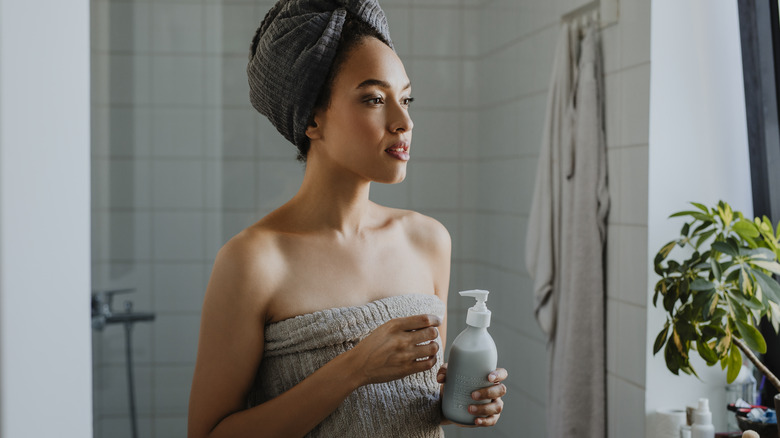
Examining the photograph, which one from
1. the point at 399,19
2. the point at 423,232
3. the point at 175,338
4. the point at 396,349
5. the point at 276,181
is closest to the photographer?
the point at 396,349

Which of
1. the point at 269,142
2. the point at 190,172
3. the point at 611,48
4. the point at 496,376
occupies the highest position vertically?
the point at 611,48

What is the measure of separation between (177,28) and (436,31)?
90 centimetres

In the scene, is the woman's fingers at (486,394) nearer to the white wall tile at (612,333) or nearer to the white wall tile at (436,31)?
the white wall tile at (612,333)

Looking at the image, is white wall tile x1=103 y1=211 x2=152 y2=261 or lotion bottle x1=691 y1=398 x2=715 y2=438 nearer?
lotion bottle x1=691 y1=398 x2=715 y2=438

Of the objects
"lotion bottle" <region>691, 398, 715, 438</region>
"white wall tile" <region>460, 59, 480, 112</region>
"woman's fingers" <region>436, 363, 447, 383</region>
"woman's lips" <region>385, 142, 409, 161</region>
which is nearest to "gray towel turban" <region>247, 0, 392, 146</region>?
"woman's lips" <region>385, 142, 409, 161</region>

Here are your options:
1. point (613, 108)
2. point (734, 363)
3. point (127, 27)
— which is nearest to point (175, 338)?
point (127, 27)

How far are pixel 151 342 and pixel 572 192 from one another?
4.40ft

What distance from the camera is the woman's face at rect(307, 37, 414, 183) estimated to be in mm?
794

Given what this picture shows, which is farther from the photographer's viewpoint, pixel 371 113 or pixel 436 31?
pixel 436 31

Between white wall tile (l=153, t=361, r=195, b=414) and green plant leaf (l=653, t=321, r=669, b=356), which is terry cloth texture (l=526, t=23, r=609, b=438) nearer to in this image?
green plant leaf (l=653, t=321, r=669, b=356)

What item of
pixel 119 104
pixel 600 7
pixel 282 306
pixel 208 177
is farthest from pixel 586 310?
pixel 119 104

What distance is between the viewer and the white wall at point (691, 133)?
4.79ft

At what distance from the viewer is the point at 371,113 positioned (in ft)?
2.60

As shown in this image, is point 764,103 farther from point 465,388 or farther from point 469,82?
point 465,388
